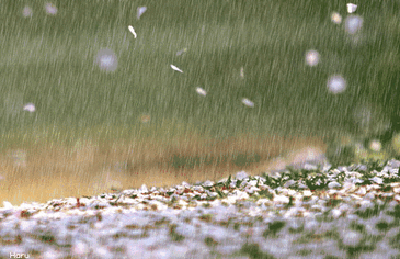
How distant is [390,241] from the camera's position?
3.33 m

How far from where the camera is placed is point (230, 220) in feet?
13.7

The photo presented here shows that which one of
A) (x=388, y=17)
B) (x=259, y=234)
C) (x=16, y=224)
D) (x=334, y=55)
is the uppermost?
(x=388, y=17)

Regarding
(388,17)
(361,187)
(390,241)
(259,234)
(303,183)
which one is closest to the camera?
(390,241)

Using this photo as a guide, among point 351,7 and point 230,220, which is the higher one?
point 351,7

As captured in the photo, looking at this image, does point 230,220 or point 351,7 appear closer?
point 230,220

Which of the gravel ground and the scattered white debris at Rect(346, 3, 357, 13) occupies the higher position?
the scattered white debris at Rect(346, 3, 357, 13)

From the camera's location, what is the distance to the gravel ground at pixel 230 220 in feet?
10.9

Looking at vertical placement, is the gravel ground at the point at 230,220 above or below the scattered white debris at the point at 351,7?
below

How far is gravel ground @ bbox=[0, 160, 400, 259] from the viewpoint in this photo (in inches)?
131

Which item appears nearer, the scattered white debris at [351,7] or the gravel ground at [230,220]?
the gravel ground at [230,220]

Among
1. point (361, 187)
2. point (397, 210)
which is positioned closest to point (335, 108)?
point (361, 187)

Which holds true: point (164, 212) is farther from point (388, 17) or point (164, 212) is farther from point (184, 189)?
point (388, 17)

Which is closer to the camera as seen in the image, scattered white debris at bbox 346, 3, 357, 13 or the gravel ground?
the gravel ground

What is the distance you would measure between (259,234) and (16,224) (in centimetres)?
230
